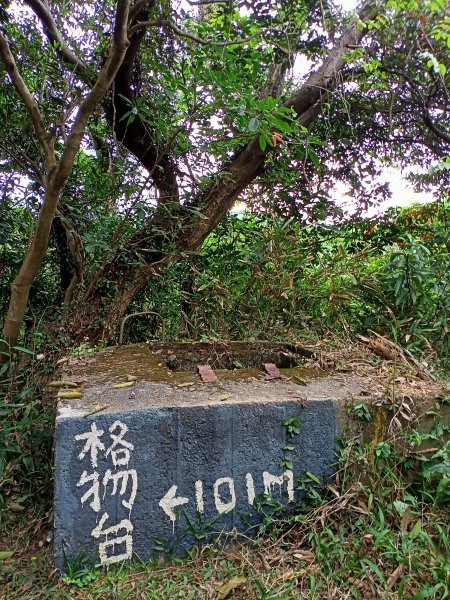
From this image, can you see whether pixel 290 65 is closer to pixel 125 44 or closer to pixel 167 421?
pixel 125 44

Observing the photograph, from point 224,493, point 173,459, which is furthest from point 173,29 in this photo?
point 224,493

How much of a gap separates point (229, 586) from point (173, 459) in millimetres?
516

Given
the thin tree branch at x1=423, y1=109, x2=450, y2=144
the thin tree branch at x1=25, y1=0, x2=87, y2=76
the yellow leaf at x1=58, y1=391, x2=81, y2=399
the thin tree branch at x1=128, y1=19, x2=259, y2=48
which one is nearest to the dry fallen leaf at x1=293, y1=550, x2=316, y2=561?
the yellow leaf at x1=58, y1=391, x2=81, y2=399

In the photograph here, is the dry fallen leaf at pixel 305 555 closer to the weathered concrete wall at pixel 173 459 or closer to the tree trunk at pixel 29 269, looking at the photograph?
the weathered concrete wall at pixel 173 459

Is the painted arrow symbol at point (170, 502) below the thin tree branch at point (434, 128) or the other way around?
below

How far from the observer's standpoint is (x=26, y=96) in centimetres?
239

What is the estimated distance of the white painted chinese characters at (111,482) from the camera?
1.73 meters

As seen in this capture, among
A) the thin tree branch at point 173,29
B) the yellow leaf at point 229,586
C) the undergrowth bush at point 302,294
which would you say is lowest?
the yellow leaf at point 229,586

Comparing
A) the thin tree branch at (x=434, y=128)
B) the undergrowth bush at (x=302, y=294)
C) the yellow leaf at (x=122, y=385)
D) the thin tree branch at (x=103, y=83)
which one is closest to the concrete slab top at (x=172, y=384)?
the yellow leaf at (x=122, y=385)

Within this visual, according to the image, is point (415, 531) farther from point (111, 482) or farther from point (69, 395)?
point (69, 395)

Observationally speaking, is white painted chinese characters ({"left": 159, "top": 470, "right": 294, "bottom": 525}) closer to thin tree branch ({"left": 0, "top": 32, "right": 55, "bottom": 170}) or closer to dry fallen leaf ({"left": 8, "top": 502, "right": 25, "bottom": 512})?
dry fallen leaf ({"left": 8, "top": 502, "right": 25, "bottom": 512})

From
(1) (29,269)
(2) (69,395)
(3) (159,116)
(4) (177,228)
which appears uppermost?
(3) (159,116)

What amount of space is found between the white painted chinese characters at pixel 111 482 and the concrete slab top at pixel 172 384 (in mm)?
114

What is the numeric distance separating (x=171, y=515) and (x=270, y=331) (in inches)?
65.1
